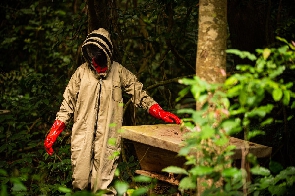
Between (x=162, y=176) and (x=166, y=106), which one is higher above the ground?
(x=166, y=106)

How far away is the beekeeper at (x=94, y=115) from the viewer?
4.64 meters

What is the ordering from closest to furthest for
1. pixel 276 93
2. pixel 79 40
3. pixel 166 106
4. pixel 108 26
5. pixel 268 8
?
1. pixel 276 93
2. pixel 268 8
3. pixel 108 26
4. pixel 79 40
5. pixel 166 106

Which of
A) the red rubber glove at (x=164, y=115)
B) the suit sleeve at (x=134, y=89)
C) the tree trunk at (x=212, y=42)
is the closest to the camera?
the tree trunk at (x=212, y=42)

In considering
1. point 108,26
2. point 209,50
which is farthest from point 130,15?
point 209,50

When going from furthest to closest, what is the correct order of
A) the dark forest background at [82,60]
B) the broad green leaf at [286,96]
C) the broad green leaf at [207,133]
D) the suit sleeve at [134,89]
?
1. the dark forest background at [82,60]
2. the suit sleeve at [134,89]
3. the broad green leaf at [286,96]
4. the broad green leaf at [207,133]

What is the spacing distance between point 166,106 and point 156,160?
3.15 metres

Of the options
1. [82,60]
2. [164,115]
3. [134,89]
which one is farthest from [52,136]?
[82,60]

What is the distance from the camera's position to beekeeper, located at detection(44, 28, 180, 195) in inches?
183

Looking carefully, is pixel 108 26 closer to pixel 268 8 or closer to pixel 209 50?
pixel 268 8

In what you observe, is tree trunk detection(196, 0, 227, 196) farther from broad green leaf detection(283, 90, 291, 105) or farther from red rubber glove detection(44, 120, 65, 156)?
red rubber glove detection(44, 120, 65, 156)

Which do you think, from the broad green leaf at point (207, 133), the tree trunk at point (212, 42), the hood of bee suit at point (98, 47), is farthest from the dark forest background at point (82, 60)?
the tree trunk at point (212, 42)

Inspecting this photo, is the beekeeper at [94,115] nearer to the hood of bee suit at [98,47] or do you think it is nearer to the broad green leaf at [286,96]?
the hood of bee suit at [98,47]

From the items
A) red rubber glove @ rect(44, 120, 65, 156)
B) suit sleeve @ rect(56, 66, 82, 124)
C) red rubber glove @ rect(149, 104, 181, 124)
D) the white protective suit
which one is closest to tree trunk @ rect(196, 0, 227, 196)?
red rubber glove @ rect(149, 104, 181, 124)

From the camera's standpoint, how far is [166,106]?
289 inches
